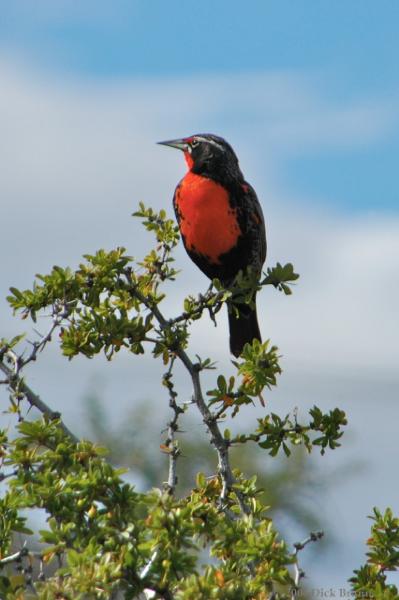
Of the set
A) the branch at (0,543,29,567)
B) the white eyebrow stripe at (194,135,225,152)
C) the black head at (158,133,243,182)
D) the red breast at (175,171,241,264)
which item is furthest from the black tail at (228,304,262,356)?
the branch at (0,543,29,567)

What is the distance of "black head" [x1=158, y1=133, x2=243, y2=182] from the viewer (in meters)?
6.96

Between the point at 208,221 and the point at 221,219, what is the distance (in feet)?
0.30

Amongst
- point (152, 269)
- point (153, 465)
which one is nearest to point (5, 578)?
point (152, 269)

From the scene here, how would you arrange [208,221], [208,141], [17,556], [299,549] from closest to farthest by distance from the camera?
1. [17,556]
2. [299,549]
3. [208,221]
4. [208,141]

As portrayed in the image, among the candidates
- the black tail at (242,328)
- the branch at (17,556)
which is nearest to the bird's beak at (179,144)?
the black tail at (242,328)

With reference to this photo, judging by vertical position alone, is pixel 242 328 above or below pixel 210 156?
below

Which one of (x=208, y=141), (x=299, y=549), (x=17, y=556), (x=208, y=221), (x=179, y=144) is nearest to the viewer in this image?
(x=17, y=556)

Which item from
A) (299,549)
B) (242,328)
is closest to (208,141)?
(242,328)

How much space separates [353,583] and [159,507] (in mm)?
1312

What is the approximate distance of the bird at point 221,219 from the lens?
6652mm

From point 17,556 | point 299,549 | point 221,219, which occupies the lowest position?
point 17,556

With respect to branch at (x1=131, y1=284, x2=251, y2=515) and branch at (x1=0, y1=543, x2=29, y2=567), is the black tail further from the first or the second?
branch at (x1=0, y1=543, x2=29, y2=567)

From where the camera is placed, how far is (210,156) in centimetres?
707

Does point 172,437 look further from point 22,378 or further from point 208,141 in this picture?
point 208,141
